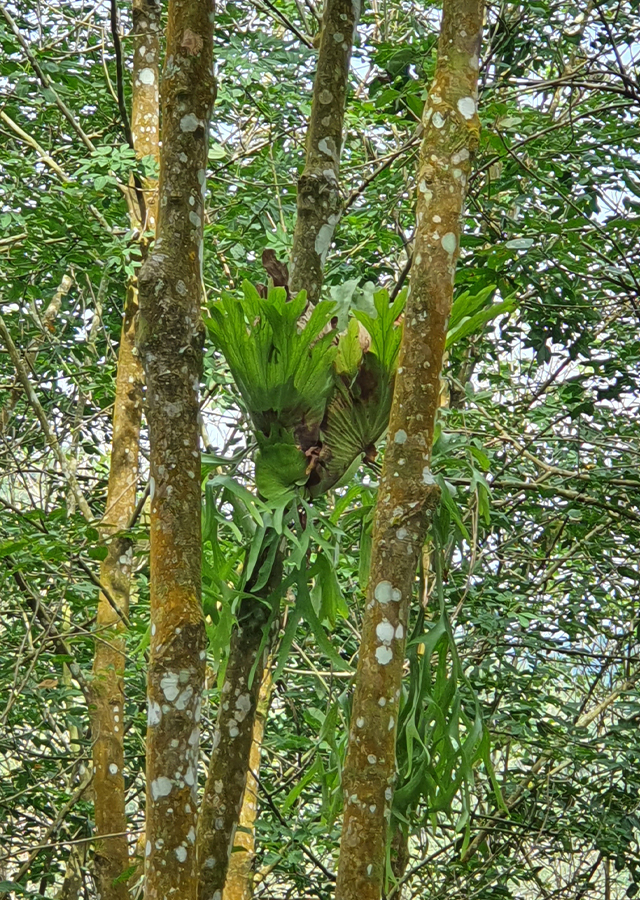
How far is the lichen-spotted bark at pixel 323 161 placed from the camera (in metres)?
1.98

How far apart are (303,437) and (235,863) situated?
2165 millimetres

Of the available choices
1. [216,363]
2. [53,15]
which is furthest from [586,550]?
[53,15]

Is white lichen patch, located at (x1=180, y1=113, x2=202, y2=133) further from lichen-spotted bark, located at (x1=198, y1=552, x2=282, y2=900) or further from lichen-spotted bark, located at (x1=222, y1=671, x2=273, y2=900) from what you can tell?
lichen-spotted bark, located at (x1=222, y1=671, x2=273, y2=900)

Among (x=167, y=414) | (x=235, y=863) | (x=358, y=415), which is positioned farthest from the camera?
(x=235, y=863)

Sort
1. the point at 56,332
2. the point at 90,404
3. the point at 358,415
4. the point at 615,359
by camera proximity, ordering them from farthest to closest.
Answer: the point at 90,404
the point at 56,332
the point at 615,359
the point at 358,415

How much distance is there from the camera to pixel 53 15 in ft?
15.4

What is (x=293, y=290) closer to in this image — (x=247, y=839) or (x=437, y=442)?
(x=437, y=442)

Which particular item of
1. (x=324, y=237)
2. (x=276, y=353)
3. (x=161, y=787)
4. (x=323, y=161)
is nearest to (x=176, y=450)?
(x=276, y=353)

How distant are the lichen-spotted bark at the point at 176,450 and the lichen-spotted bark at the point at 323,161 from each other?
1.19ft

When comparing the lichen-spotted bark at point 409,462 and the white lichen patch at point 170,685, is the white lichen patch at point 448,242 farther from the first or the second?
the white lichen patch at point 170,685

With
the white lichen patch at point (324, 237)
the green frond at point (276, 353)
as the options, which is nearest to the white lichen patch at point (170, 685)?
the green frond at point (276, 353)

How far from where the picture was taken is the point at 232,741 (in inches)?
67.2

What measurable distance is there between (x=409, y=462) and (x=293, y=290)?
546 mm

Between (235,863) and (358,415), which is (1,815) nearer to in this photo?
(235,863)
